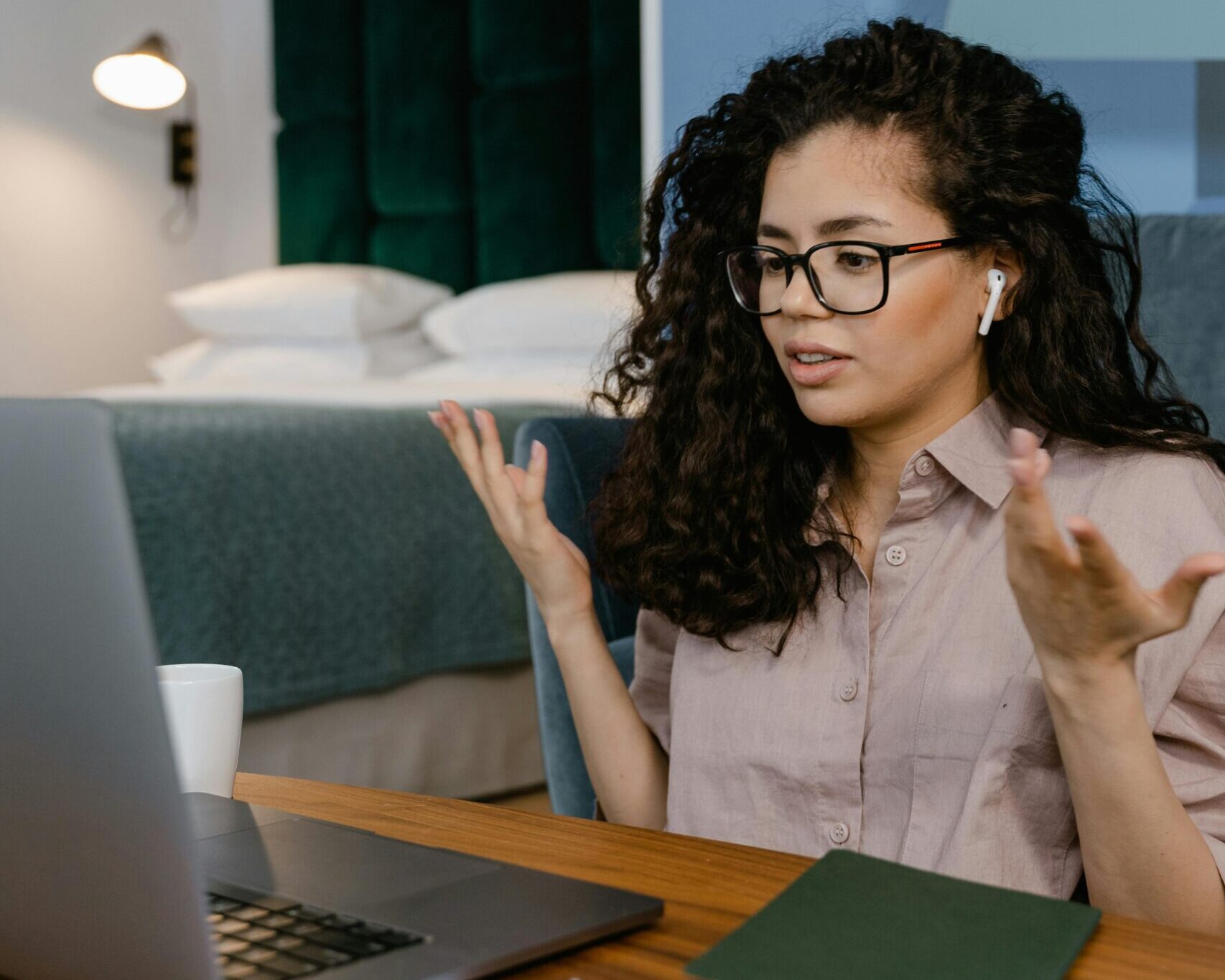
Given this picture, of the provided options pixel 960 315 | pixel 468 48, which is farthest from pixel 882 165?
pixel 468 48

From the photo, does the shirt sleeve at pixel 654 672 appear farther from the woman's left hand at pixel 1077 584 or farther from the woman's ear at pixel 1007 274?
the woman's left hand at pixel 1077 584

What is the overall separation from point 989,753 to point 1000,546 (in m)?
0.16

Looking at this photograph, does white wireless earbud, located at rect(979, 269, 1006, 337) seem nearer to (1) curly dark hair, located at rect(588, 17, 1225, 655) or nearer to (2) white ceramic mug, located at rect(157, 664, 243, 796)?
(1) curly dark hair, located at rect(588, 17, 1225, 655)

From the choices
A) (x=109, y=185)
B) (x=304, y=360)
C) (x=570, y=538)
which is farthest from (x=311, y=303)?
(x=570, y=538)

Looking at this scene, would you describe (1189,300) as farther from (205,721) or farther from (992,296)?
(205,721)

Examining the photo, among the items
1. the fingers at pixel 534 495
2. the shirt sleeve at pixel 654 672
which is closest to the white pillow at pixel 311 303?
the shirt sleeve at pixel 654 672

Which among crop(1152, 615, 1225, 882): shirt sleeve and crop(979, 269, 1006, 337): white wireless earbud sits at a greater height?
crop(979, 269, 1006, 337): white wireless earbud

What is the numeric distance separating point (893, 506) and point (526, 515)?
0.29m

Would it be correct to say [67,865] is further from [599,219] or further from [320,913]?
[599,219]

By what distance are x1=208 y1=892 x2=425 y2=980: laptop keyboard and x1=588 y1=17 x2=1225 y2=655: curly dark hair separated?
0.54 metres

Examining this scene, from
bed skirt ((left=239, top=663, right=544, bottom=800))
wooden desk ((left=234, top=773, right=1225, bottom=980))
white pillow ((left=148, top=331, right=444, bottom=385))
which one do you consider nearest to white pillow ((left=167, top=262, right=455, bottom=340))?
white pillow ((left=148, top=331, right=444, bottom=385))

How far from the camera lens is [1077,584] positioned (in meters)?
0.62

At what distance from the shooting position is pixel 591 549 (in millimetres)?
1388

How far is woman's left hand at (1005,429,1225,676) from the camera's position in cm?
59
